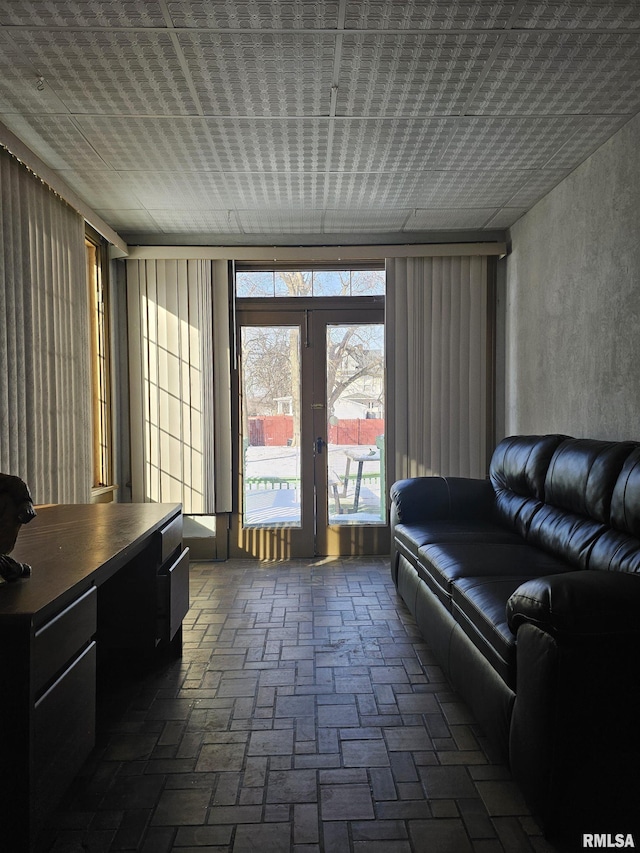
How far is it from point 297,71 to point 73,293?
2.13 meters

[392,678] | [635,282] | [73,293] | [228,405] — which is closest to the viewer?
[392,678]

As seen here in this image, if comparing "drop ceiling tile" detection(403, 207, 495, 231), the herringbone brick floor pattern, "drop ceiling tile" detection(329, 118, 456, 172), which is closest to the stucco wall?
"drop ceiling tile" detection(403, 207, 495, 231)

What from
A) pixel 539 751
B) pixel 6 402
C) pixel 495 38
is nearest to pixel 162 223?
pixel 6 402

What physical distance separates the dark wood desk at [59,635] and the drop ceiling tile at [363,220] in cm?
285

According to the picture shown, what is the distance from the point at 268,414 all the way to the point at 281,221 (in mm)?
1563

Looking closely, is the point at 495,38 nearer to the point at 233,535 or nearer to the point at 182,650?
the point at 182,650

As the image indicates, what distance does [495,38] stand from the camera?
2367 mm

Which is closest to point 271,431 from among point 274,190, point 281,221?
point 281,221

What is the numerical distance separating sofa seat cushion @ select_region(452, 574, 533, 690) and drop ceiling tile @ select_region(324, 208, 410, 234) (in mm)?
2933

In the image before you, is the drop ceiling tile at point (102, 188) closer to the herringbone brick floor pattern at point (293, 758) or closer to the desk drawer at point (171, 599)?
the desk drawer at point (171, 599)

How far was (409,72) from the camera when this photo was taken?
8.57 feet

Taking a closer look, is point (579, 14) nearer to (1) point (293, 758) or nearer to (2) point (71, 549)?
(2) point (71, 549)

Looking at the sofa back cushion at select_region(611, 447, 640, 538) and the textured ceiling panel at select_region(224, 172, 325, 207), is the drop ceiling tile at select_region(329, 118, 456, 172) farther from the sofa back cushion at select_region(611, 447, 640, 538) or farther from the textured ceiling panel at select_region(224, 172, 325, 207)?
the sofa back cushion at select_region(611, 447, 640, 538)

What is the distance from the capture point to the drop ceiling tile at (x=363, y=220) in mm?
4488
